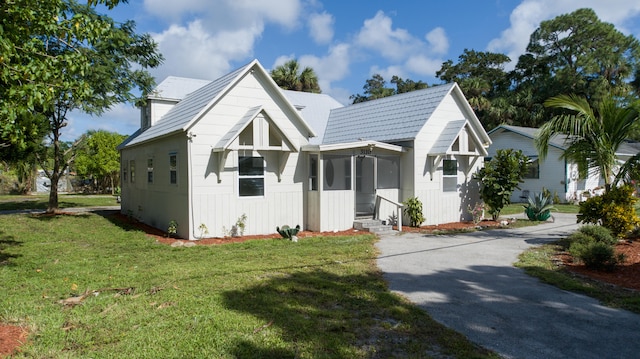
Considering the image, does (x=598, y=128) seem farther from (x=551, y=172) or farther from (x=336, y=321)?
(x=551, y=172)

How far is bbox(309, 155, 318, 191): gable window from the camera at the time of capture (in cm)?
1312

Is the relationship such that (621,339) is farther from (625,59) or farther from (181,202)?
(625,59)

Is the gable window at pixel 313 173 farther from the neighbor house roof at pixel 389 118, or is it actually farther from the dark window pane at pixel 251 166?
the neighbor house roof at pixel 389 118

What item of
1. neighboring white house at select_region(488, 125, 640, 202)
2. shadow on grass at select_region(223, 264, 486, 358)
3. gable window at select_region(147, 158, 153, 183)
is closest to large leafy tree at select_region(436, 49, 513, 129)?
neighboring white house at select_region(488, 125, 640, 202)

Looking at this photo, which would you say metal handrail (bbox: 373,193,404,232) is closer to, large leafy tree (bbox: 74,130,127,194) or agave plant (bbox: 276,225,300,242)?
agave plant (bbox: 276,225,300,242)

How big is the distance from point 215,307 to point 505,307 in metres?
A: 4.05

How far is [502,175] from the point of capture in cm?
1475

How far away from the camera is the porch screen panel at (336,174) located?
50.4ft

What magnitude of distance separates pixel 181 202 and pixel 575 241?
10368 millimetres

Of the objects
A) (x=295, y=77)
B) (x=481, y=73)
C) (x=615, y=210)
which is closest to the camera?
(x=615, y=210)

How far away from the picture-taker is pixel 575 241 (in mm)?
9344

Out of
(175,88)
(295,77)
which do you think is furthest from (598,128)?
(295,77)

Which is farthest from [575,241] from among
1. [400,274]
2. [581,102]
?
[400,274]

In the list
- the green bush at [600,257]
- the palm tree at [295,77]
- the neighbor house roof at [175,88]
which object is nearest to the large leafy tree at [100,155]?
the palm tree at [295,77]
